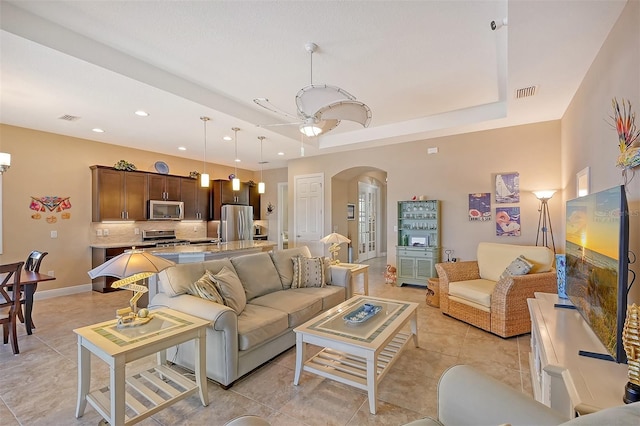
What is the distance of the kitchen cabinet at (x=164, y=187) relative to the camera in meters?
6.18

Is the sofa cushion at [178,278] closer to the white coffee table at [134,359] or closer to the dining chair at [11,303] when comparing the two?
the white coffee table at [134,359]

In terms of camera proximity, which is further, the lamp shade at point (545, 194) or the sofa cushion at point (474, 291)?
the lamp shade at point (545, 194)

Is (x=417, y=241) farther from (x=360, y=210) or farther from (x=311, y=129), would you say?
(x=311, y=129)

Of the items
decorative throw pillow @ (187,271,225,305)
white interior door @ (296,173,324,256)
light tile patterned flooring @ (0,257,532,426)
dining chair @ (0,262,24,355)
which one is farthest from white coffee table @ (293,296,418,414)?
white interior door @ (296,173,324,256)

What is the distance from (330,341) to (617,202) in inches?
72.4

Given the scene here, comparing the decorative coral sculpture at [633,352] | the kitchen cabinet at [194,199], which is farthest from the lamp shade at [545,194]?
the kitchen cabinet at [194,199]

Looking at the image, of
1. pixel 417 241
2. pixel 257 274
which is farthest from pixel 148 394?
pixel 417 241

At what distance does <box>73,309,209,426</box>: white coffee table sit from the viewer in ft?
5.50

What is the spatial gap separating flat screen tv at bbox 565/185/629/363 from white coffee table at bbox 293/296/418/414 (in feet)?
3.91

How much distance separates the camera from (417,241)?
5.57 metres

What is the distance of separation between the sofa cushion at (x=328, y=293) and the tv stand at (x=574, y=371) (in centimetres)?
A: 198

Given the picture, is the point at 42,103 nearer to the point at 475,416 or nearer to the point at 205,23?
the point at 205,23

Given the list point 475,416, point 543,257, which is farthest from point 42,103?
point 543,257

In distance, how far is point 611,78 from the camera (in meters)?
2.19
